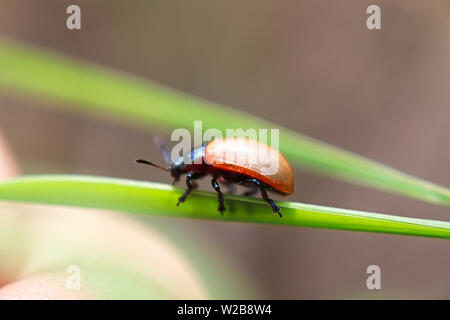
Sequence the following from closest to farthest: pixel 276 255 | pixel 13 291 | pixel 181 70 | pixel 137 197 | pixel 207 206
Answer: pixel 13 291, pixel 137 197, pixel 207 206, pixel 276 255, pixel 181 70

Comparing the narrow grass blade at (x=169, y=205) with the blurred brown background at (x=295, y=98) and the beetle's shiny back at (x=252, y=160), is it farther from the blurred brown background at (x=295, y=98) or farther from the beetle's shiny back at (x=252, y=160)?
the blurred brown background at (x=295, y=98)

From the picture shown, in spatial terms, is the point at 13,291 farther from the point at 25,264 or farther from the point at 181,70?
the point at 181,70

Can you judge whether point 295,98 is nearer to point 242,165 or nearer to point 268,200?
point 242,165

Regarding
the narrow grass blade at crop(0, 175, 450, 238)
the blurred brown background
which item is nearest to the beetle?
the narrow grass blade at crop(0, 175, 450, 238)

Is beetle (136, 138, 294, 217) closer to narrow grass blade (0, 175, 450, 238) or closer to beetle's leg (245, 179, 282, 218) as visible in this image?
beetle's leg (245, 179, 282, 218)
